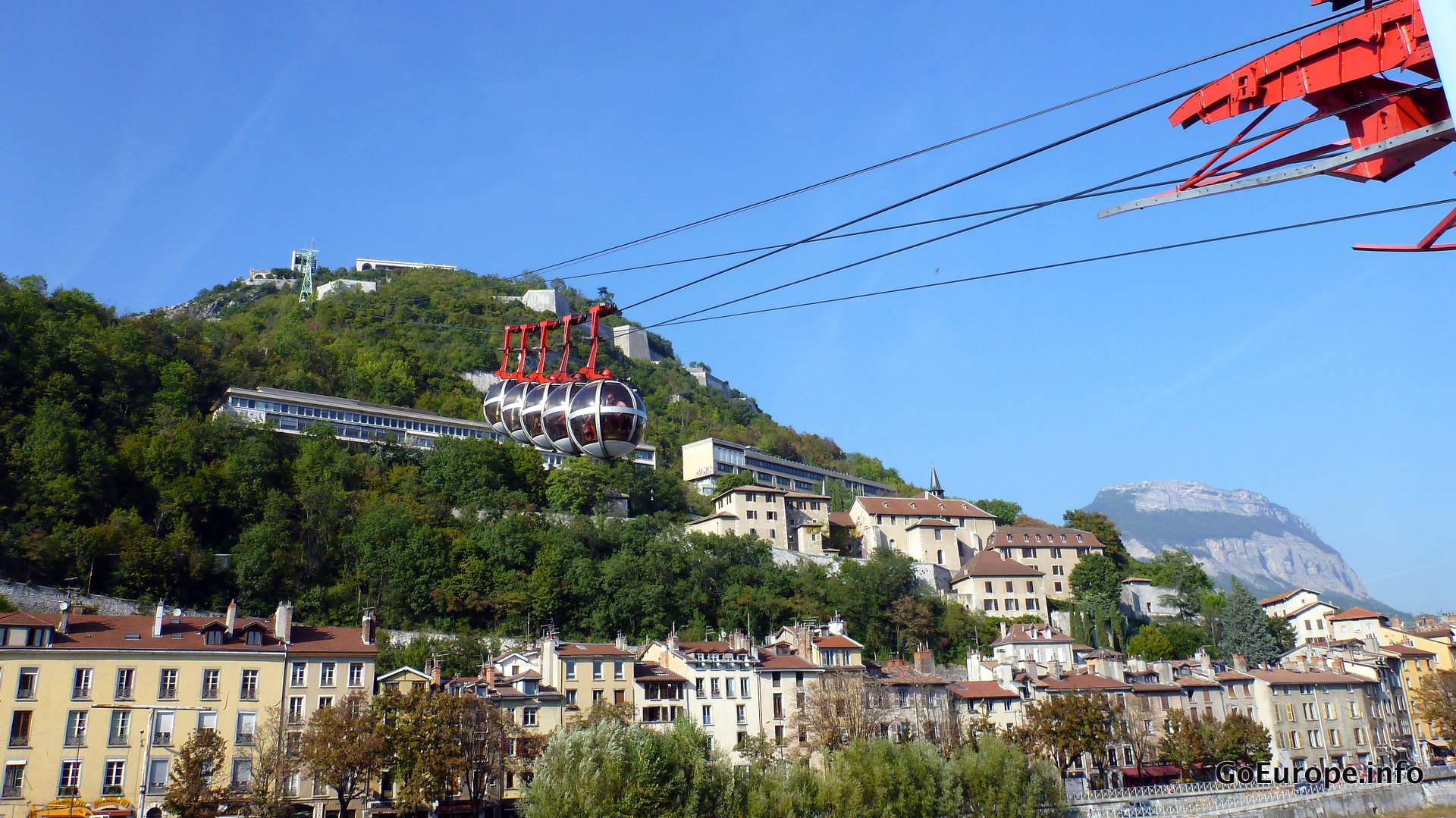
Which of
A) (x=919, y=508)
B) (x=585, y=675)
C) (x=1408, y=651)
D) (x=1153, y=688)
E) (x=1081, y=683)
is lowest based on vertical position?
(x=1153, y=688)

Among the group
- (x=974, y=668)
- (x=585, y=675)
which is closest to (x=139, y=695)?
(x=585, y=675)

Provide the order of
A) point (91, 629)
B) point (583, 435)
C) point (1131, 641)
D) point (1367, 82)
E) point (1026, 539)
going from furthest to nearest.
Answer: point (1026, 539) < point (1131, 641) < point (91, 629) < point (583, 435) < point (1367, 82)

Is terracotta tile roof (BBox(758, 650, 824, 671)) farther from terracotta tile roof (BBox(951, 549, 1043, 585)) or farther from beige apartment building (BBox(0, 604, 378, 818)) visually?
terracotta tile roof (BBox(951, 549, 1043, 585))

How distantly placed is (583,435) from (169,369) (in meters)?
69.3

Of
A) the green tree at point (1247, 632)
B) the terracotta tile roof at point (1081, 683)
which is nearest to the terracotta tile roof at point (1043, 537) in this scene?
the green tree at point (1247, 632)

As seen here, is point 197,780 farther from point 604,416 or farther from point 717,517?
point 717,517

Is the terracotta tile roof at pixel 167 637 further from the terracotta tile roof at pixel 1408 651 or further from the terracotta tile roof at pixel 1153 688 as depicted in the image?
the terracotta tile roof at pixel 1408 651

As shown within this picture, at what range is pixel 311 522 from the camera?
67000 mm

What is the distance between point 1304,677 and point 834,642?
1113 inches

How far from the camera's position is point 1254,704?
6328 centimetres

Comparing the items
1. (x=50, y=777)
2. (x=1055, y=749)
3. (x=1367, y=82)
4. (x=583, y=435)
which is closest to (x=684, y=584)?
(x=1055, y=749)

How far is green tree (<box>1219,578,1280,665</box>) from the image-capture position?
75562mm

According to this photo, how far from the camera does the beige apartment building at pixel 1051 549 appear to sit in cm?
8956

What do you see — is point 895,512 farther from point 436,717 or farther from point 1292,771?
point 436,717
